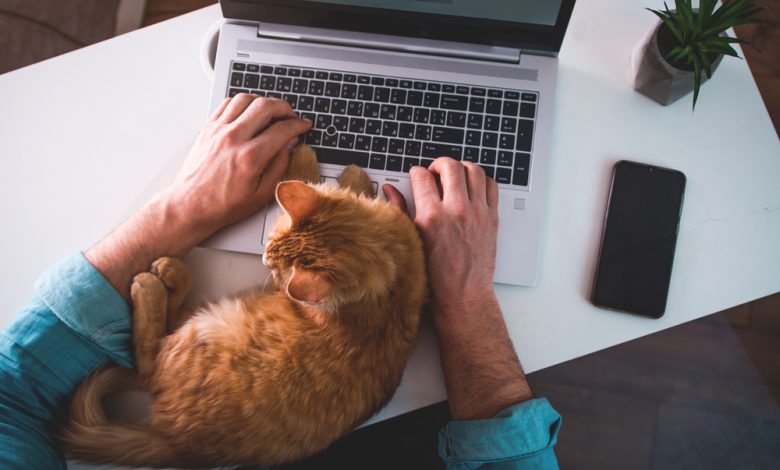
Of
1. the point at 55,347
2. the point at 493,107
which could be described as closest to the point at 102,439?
the point at 55,347

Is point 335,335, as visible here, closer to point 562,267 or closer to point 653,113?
point 562,267

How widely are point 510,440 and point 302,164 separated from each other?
0.55m

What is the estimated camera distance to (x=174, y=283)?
875mm

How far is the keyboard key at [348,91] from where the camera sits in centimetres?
93

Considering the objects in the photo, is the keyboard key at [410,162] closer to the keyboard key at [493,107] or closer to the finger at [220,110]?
the keyboard key at [493,107]

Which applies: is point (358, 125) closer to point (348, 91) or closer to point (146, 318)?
point (348, 91)

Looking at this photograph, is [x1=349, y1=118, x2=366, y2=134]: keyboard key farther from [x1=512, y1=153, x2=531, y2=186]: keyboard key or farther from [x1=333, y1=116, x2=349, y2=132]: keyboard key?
[x1=512, y1=153, x2=531, y2=186]: keyboard key

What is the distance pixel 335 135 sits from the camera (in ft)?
3.05

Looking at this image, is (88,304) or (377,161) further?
(377,161)

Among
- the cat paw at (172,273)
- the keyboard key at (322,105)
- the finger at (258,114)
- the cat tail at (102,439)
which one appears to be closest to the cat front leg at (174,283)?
the cat paw at (172,273)

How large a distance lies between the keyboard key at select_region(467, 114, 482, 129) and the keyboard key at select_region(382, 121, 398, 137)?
0.41ft

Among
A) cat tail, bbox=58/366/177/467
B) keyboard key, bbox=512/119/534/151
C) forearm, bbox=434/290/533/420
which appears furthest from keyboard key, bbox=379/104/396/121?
cat tail, bbox=58/366/177/467

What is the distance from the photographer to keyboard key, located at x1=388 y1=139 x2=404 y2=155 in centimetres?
92

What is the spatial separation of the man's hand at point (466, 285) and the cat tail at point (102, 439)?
1.49 feet
